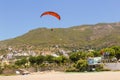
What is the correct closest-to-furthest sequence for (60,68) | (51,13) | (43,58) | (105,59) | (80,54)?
(51,13), (105,59), (60,68), (80,54), (43,58)

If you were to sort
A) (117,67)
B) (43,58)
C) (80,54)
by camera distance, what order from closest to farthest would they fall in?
(117,67) < (80,54) < (43,58)

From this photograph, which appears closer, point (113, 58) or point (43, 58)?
point (113, 58)

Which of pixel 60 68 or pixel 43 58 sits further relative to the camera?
pixel 43 58

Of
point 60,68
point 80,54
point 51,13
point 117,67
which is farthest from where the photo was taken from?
point 80,54

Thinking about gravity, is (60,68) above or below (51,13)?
below

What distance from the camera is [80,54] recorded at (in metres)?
112

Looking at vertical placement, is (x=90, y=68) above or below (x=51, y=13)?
below

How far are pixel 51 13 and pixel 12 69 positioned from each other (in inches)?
2458

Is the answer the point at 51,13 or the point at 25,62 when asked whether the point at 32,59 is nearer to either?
the point at 25,62

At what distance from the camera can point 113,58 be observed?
4058 inches

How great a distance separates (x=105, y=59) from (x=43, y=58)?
3837 centimetres

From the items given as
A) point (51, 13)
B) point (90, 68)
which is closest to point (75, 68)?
point (90, 68)

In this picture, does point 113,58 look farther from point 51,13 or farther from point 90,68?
point 51,13

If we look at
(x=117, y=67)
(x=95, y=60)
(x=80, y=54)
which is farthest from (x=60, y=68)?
(x=117, y=67)
